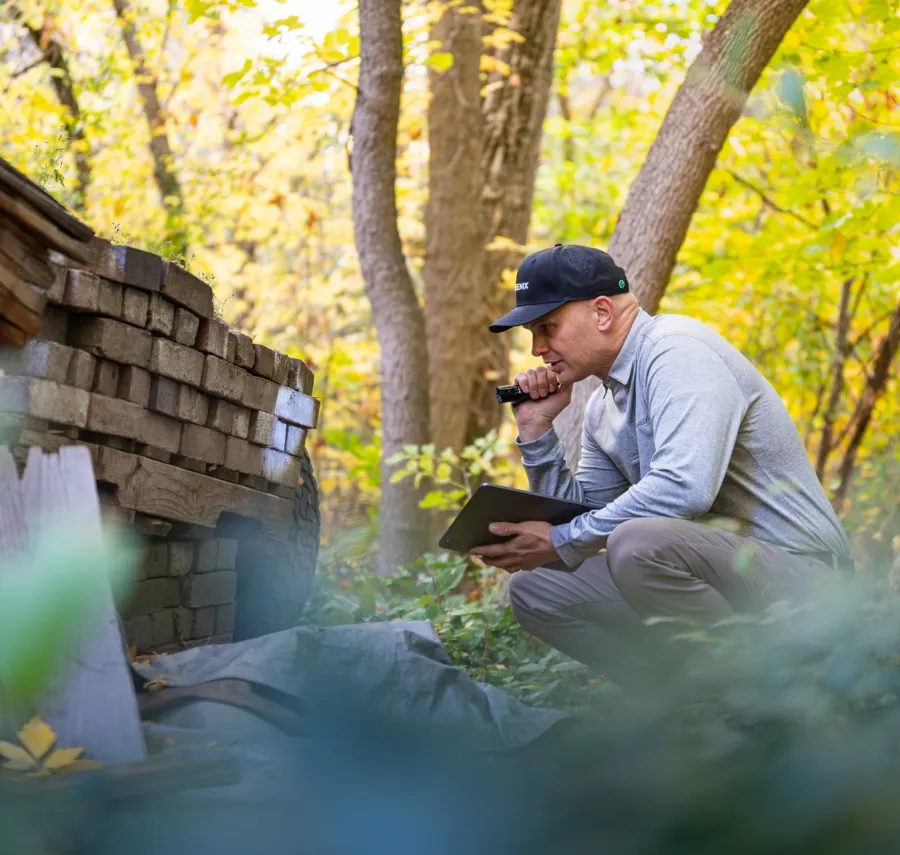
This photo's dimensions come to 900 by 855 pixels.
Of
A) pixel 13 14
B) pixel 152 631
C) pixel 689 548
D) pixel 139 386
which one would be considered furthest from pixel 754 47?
pixel 13 14

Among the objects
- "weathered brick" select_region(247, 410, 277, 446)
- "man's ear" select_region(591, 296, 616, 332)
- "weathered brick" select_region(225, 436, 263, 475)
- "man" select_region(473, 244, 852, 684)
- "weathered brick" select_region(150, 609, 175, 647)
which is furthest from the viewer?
"weathered brick" select_region(247, 410, 277, 446)

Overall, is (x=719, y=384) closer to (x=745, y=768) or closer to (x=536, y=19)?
(x=745, y=768)

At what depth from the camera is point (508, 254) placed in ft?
28.6

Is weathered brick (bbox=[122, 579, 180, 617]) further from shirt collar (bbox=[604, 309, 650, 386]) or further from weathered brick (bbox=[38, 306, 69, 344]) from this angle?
shirt collar (bbox=[604, 309, 650, 386])

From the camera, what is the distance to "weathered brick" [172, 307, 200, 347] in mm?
3688

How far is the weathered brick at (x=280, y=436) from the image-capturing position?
4430 mm

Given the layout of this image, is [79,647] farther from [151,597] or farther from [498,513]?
[498,513]

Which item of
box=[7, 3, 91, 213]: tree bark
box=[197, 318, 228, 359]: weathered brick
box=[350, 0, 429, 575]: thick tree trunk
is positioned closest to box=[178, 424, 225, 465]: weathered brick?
box=[197, 318, 228, 359]: weathered brick

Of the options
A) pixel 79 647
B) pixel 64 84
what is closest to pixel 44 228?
pixel 79 647

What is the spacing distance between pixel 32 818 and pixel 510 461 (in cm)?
717

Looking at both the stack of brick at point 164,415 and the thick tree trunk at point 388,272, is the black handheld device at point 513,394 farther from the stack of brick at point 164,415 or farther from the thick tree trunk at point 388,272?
the thick tree trunk at point 388,272

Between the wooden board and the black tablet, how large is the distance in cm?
124

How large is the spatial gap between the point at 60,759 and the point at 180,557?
1548 mm

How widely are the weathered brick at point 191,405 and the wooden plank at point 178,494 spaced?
191mm
